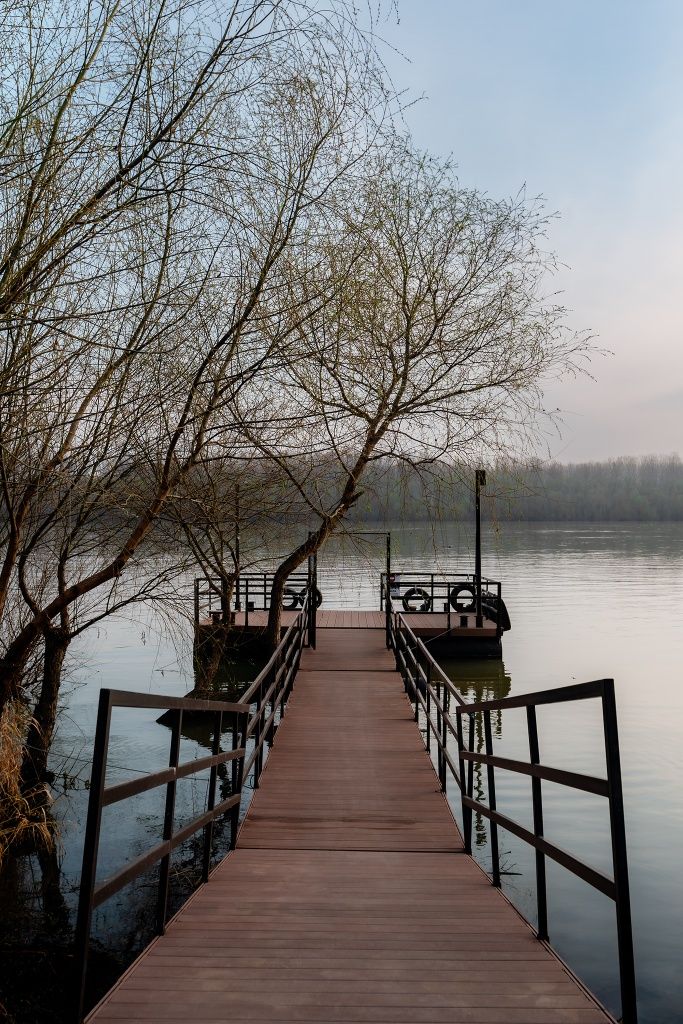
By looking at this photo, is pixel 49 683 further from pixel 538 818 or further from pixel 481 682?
pixel 481 682

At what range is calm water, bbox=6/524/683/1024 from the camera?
8.05m

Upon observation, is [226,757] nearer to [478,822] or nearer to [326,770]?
[326,770]

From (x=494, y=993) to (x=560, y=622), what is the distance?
27843mm

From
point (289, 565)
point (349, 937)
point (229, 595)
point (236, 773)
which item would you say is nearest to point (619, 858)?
point (349, 937)

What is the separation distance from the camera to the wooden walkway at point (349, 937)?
3.00 metres

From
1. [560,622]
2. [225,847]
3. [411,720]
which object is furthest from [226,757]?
[560,622]

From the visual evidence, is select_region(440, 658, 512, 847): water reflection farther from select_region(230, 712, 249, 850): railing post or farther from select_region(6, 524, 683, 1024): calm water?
select_region(230, 712, 249, 850): railing post

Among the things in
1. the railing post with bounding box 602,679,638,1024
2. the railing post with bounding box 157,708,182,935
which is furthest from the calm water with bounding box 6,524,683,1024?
the railing post with bounding box 602,679,638,1024

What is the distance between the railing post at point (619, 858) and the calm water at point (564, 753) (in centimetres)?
477

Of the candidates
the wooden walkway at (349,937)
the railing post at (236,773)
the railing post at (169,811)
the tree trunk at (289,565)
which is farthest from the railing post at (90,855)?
the tree trunk at (289,565)

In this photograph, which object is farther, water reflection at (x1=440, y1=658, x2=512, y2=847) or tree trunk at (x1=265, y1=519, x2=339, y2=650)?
water reflection at (x1=440, y1=658, x2=512, y2=847)

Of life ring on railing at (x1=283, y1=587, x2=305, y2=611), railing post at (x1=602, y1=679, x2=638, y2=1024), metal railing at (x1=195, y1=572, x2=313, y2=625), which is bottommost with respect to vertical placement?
life ring on railing at (x1=283, y1=587, x2=305, y2=611)

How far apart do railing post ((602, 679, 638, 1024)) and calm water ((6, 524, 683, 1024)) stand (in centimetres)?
477

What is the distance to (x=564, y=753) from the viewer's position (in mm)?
14234
